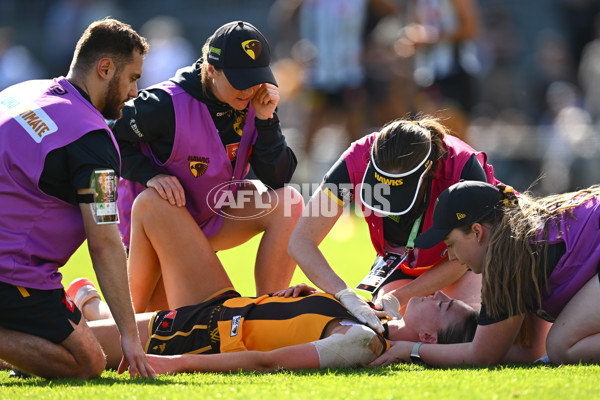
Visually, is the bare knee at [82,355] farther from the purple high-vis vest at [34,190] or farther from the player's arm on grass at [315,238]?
the player's arm on grass at [315,238]

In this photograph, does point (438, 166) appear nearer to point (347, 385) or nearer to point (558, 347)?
point (558, 347)

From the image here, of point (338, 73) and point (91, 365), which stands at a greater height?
point (338, 73)

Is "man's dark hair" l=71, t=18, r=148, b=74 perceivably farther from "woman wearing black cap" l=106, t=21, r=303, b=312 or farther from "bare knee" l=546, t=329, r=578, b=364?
"bare knee" l=546, t=329, r=578, b=364

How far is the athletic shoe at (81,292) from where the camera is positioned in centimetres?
579

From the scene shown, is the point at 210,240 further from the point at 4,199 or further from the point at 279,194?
the point at 4,199

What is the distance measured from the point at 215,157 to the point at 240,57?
0.70 meters

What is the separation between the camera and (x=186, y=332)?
16.5ft

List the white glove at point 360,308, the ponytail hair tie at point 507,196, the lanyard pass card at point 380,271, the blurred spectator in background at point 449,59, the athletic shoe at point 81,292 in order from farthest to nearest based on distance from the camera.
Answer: the blurred spectator in background at point 449,59
the athletic shoe at point 81,292
the lanyard pass card at point 380,271
the white glove at point 360,308
the ponytail hair tie at point 507,196

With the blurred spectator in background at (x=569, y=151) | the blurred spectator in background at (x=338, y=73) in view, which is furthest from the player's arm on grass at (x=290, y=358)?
the blurred spectator in background at (x=569, y=151)

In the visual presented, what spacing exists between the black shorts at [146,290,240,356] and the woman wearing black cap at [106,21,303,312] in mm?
313

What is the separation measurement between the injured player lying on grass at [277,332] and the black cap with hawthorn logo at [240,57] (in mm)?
1284

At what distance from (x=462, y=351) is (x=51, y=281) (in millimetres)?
2107

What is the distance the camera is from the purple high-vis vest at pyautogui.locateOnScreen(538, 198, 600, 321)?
4574mm

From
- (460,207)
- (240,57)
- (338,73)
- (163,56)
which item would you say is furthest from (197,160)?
(163,56)
